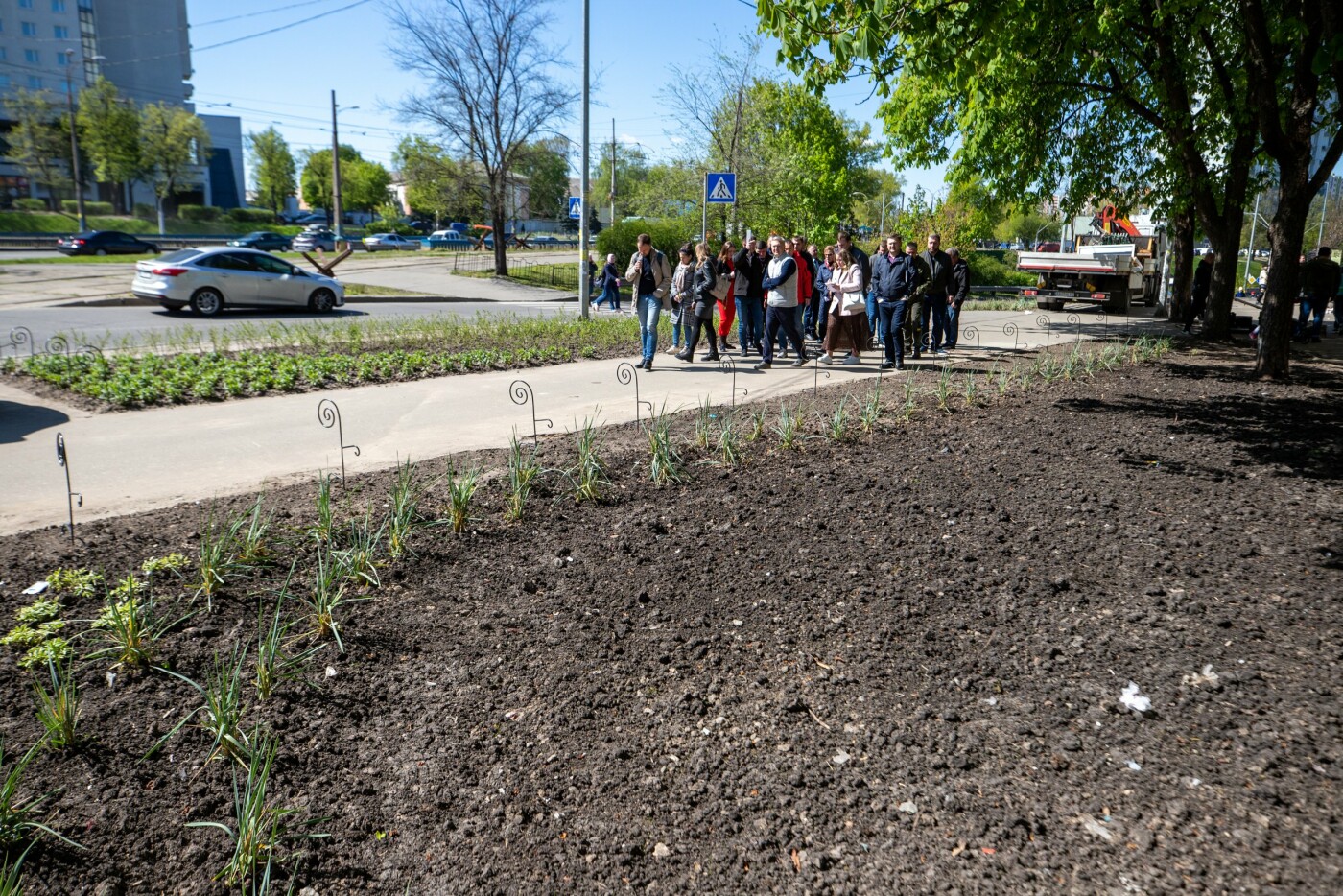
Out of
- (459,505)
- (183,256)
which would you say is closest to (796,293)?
(459,505)

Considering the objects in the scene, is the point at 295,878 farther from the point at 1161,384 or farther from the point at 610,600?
the point at 1161,384

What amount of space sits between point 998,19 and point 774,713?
21.9 ft

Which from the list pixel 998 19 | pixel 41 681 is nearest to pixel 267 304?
pixel 998 19

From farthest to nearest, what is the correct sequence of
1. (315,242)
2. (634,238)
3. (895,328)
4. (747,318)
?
(315,242) → (634,238) → (747,318) → (895,328)

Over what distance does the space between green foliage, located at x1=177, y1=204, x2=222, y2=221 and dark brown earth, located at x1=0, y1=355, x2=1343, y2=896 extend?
74490 millimetres

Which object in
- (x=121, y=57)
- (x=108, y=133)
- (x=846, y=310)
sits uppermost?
(x=121, y=57)

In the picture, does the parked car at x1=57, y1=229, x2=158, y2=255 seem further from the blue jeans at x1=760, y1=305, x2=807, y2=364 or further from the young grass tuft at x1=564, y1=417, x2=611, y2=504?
the young grass tuft at x1=564, y1=417, x2=611, y2=504

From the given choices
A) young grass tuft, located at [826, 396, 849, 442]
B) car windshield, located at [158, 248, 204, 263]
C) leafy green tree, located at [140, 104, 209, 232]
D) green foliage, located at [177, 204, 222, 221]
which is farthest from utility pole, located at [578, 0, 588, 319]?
green foliage, located at [177, 204, 222, 221]

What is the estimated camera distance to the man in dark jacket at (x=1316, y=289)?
667 inches

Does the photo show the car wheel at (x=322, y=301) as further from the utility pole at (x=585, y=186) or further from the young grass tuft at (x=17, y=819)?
the young grass tuft at (x=17, y=819)

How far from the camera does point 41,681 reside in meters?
3.34

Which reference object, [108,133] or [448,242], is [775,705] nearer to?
[448,242]

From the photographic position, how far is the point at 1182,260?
21.0 metres

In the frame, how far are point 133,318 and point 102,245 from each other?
28.2 m
